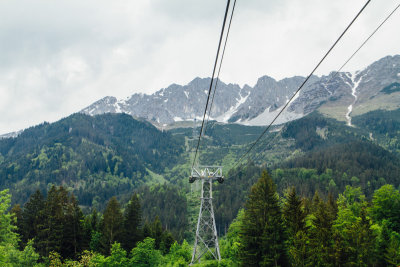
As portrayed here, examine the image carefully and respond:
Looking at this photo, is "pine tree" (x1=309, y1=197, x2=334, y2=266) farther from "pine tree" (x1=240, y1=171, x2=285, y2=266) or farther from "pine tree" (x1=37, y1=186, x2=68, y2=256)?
"pine tree" (x1=37, y1=186, x2=68, y2=256)

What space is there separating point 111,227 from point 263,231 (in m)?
30.6

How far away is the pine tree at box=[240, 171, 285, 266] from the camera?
3941 cm

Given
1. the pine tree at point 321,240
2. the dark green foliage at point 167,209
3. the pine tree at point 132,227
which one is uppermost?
the pine tree at point 321,240

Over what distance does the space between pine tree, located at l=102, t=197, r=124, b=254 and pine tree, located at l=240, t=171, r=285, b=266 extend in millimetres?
27266

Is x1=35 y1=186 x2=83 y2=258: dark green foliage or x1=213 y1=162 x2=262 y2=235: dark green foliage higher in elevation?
x1=35 y1=186 x2=83 y2=258: dark green foliage

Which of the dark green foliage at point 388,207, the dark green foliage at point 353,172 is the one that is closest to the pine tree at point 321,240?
the dark green foliage at point 388,207

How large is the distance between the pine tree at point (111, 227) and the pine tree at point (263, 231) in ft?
89.5

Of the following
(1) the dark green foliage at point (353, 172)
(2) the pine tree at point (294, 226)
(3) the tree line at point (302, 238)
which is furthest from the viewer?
(1) the dark green foliage at point (353, 172)

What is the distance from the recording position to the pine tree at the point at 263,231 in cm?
3941

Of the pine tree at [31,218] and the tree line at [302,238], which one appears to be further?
the pine tree at [31,218]

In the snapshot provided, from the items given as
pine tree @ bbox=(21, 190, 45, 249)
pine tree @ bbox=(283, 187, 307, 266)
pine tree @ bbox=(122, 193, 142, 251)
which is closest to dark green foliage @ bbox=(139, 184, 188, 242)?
pine tree @ bbox=(122, 193, 142, 251)

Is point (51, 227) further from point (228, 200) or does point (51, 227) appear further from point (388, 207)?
point (228, 200)

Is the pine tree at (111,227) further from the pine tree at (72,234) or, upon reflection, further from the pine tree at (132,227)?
the pine tree at (72,234)

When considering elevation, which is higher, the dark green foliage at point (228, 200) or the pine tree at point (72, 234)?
the pine tree at point (72, 234)
